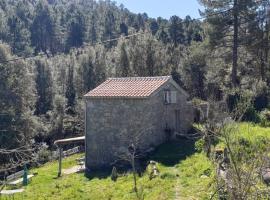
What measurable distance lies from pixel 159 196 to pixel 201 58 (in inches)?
1100

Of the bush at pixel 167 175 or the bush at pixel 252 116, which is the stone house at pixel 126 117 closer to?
the bush at pixel 252 116

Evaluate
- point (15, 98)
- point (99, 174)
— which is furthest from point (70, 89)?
point (99, 174)

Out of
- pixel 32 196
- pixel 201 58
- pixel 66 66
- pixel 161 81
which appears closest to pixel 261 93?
pixel 161 81

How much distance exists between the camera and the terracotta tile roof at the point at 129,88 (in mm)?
23969

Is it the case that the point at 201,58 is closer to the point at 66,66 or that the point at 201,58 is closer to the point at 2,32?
the point at 66,66

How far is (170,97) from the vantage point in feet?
84.9

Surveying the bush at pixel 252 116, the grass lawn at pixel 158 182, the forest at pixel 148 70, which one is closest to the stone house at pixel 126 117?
the grass lawn at pixel 158 182

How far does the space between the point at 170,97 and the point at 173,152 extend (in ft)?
13.4

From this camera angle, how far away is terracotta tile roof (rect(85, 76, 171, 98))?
23969 mm

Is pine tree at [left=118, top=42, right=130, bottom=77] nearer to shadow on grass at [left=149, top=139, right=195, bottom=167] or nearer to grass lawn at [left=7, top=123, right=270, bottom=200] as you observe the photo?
shadow on grass at [left=149, top=139, right=195, bottom=167]

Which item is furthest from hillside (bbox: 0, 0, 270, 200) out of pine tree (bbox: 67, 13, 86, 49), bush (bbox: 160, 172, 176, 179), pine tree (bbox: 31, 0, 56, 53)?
pine tree (bbox: 67, 13, 86, 49)

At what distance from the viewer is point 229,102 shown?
2820cm

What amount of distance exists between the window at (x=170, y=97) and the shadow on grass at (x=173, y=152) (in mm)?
2423

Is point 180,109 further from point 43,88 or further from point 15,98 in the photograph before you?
point 43,88
